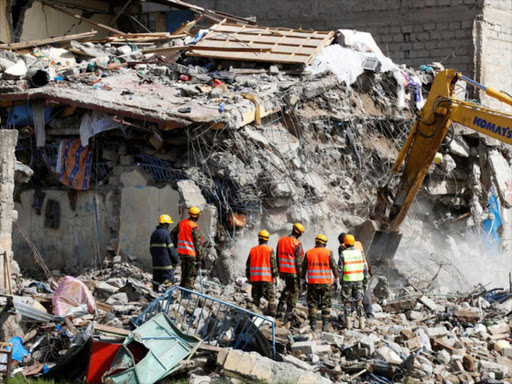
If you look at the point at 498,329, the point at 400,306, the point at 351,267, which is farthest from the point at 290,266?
the point at 498,329

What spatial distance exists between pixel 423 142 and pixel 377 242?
206 centimetres

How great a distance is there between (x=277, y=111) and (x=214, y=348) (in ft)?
23.2

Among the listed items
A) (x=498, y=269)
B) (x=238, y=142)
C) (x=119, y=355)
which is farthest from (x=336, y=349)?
(x=498, y=269)

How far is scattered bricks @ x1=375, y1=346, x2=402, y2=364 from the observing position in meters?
11.0

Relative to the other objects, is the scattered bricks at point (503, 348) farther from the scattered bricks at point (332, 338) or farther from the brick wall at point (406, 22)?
the brick wall at point (406, 22)

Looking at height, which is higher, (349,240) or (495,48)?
(495,48)

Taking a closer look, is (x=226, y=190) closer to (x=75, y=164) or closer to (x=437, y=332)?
(x=75, y=164)

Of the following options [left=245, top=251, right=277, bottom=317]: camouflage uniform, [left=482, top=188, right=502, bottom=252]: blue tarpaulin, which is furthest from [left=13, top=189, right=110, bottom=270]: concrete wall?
[left=482, top=188, right=502, bottom=252]: blue tarpaulin

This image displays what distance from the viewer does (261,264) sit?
41.7 ft

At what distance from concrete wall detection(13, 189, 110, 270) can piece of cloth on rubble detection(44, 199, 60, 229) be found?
0.21 ft

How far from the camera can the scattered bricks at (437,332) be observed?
12.5 m

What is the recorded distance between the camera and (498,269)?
18.9 m

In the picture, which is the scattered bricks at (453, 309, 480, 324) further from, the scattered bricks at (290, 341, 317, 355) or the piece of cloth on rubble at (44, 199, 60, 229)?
the piece of cloth on rubble at (44, 199, 60, 229)

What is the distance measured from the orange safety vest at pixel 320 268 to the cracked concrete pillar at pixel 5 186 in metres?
4.17
